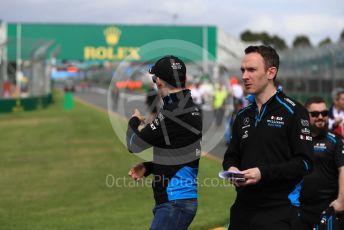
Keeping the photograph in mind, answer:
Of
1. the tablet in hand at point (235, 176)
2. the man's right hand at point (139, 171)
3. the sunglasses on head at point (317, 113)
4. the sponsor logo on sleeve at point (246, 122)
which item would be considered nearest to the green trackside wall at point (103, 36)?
the sunglasses on head at point (317, 113)

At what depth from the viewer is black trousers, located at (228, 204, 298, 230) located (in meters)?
3.96

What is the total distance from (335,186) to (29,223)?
470 cm

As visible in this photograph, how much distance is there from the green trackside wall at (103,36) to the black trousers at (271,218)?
56.6 meters

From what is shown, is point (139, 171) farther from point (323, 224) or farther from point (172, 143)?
point (323, 224)

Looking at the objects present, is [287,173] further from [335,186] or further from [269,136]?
[335,186]

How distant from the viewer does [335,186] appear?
5773 millimetres

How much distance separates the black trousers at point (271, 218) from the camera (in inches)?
156

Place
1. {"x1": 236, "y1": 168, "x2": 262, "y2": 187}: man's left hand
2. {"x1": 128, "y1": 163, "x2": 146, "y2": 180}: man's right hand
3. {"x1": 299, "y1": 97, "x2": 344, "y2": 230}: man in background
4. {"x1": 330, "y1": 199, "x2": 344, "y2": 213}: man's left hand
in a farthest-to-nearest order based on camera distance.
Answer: {"x1": 299, "y1": 97, "x2": 344, "y2": 230}: man in background, {"x1": 330, "y1": 199, "x2": 344, "y2": 213}: man's left hand, {"x1": 128, "y1": 163, "x2": 146, "y2": 180}: man's right hand, {"x1": 236, "y1": 168, "x2": 262, "y2": 187}: man's left hand

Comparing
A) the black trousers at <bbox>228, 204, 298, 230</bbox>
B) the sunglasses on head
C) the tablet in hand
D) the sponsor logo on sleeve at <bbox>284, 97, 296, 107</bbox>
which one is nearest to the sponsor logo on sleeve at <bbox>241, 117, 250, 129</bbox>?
the sponsor logo on sleeve at <bbox>284, 97, 296, 107</bbox>

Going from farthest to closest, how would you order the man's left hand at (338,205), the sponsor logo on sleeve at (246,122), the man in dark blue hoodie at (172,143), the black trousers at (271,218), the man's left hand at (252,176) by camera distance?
the man's left hand at (338,205)
the man in dark blue hoodie at (172,143)
the sponsor logo on sleeve at (246,122)
the black trousers at (271,218)
the man's left hand at (252,176)

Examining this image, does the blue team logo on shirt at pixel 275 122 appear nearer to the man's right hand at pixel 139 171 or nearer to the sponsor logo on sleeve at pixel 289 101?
the sponsor logo on sleeve at pixel 289 101

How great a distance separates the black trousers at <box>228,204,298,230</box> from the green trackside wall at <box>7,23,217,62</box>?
186 ft

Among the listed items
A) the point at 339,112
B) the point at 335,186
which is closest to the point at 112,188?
the point at 339,112

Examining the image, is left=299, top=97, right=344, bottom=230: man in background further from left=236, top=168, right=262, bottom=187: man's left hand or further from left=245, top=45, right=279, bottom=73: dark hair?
left=236, top=168, right=262, bottom=187: man's left hand
